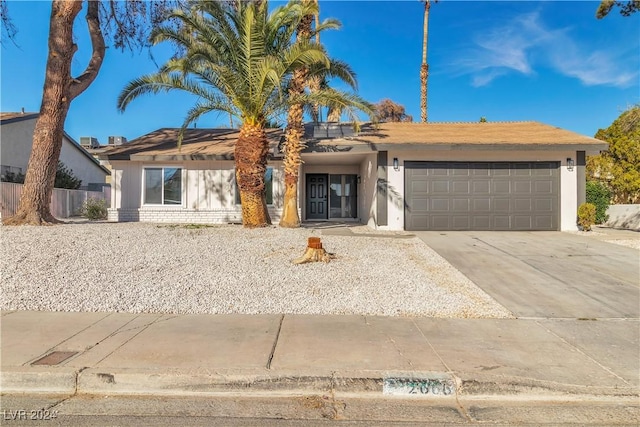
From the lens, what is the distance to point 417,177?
13.8 m

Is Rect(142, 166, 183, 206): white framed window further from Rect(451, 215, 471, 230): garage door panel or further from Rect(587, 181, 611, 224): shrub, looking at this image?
Rect(587, 181, 611, 224): shrub

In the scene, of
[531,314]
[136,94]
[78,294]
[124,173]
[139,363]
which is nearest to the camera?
[139,363]

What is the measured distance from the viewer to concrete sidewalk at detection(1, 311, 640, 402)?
3.66 meters

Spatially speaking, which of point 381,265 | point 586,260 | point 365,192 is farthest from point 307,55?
point 586,260

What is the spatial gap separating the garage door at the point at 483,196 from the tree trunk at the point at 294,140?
394 centimetres

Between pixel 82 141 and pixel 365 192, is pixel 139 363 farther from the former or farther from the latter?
pixel 82 141

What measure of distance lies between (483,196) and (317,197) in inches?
296

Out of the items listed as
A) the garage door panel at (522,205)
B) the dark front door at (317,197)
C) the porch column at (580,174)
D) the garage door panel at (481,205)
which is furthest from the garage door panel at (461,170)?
the dark front door at (317,197)

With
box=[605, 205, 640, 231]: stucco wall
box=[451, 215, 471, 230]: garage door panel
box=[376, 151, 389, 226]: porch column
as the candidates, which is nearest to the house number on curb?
box=[376, 151, 389, 226]: porch column

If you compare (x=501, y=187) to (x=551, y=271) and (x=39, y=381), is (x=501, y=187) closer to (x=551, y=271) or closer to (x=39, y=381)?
Answer: (x=551, y=271)

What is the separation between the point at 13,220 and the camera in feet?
35.8

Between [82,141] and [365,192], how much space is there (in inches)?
1574

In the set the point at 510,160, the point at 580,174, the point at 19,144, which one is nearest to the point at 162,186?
the point at 510,160

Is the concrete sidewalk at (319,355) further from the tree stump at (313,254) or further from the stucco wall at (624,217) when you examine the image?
the stucco wall at (624,217)
